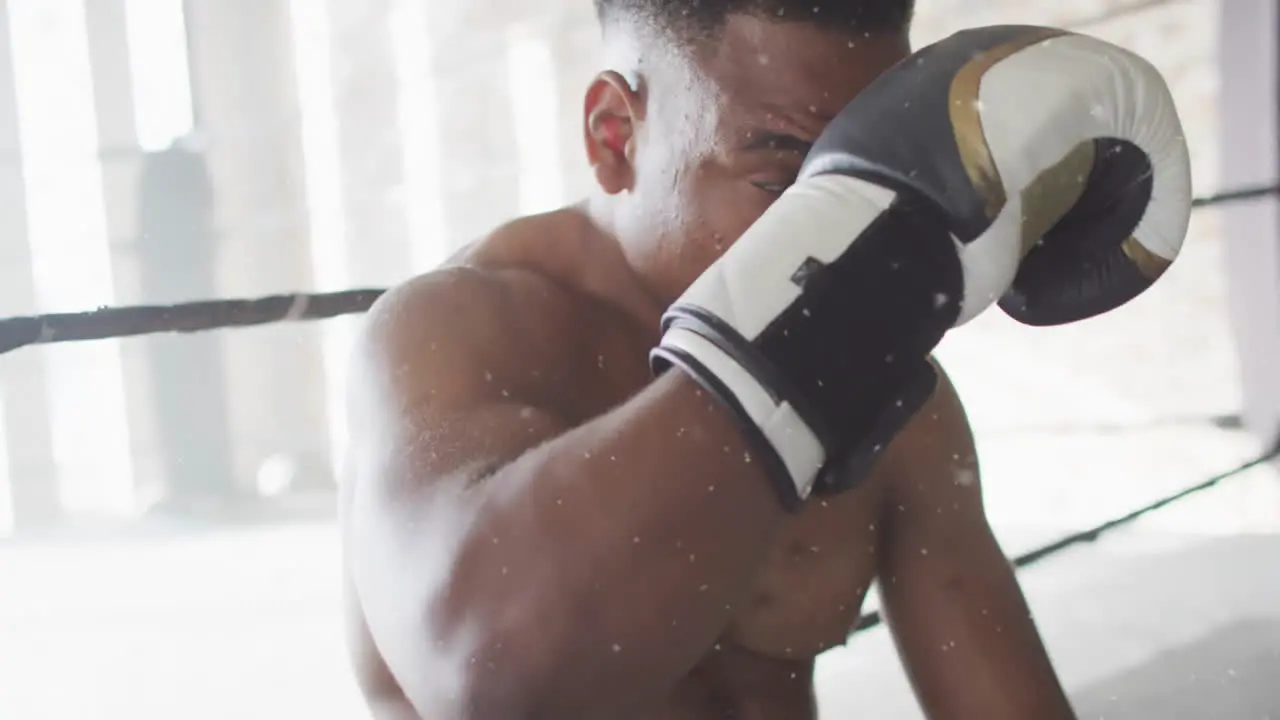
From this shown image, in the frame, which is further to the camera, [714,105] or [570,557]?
[714,105]

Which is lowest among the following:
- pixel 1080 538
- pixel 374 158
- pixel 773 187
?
pixel 1080 538

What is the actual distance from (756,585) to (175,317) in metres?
0.52

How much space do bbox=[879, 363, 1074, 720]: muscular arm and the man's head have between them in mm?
282

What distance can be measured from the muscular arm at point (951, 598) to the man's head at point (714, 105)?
28cm

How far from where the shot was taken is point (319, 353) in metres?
2.64

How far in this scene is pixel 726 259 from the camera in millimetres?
476

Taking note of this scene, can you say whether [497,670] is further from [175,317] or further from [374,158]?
[374,158]

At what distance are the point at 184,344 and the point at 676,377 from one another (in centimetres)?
228

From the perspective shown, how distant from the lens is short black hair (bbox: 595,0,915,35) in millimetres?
640

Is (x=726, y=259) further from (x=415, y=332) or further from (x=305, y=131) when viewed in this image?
(x=305, y=131)

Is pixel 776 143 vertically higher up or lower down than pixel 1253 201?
higher up

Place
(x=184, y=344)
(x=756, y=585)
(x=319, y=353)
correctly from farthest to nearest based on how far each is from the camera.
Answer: (x=319, y=353)
(x=184, y=344)
(x=756, y=585)

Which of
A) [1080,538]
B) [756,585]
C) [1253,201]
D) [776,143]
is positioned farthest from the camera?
[1253,201]

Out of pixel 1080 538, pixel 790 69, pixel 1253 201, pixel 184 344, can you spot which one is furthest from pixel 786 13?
pixel 184 344
